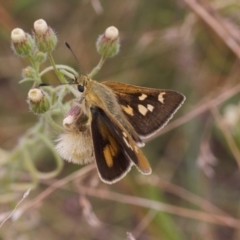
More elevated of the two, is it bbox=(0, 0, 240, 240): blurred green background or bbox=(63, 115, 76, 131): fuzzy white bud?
bbox=(63, 115, 76, 131): fuzzy white bud

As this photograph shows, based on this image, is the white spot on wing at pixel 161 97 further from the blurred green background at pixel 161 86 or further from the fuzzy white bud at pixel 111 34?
the blurred green background at pixel 161 86

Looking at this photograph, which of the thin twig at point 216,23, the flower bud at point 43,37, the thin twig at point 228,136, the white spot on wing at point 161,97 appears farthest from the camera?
the thin twig at point 216,23

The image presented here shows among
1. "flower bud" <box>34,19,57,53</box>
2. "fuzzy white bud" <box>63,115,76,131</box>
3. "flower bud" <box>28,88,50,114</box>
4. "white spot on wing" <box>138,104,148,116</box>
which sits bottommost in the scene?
"white spot on wing" <box>138,104,148,116</box>

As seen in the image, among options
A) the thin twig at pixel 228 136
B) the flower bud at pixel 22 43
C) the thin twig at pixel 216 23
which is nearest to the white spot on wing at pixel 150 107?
the flower bud at pixel 22 43

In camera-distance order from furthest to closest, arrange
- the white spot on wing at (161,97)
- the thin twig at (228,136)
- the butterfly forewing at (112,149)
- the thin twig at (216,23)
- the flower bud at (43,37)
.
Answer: the thin twig at (216,23), the thin twig at (228,136), the white spot on wing at (161,97), the flower bud at (43,37), the butterfly forewing at (112,149)

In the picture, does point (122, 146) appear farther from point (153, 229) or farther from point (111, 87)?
point (153, 229)

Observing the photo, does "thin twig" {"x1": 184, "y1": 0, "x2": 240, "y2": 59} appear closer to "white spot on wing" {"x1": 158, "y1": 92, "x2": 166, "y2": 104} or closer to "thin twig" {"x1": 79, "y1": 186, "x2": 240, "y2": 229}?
"thin twig" {"x1": 79, "y1": 186, "x2": 240, "y2": 229}

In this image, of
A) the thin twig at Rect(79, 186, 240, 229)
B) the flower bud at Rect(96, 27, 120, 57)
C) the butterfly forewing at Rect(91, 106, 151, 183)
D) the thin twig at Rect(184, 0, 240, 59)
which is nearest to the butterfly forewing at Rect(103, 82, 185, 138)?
the flower bud at Rect(96, 27, 120, 57)

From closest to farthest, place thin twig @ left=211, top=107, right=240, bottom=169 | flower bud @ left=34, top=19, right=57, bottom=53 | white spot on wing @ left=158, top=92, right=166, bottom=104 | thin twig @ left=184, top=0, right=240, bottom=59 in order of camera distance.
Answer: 1. flower bud @ left=34, top=19, right=57, bottom=53
2. white spot on wing @ left=158, top=92, right=166, bottom=104
3. thin twig @ left=211, top=107, right=240, bottom=169
4. thin twig @ left=184, top=0, right=240, bottom=59
